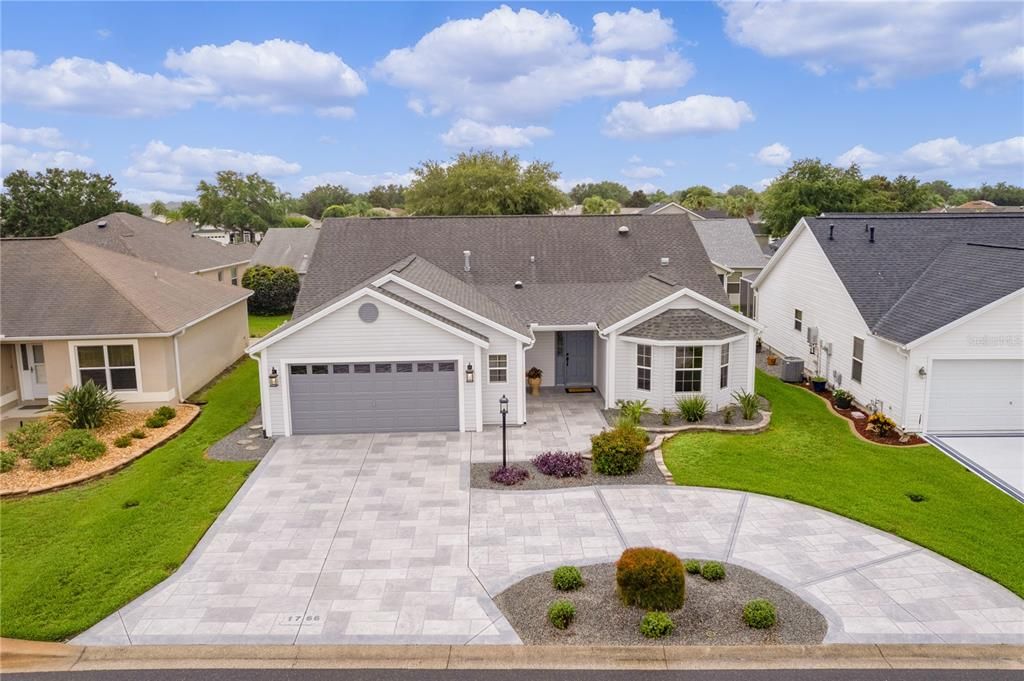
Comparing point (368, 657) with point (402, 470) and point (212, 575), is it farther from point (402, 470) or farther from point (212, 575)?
point (402, 470)

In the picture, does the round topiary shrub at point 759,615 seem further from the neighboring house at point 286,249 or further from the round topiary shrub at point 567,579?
the neighboring house at point 286,249

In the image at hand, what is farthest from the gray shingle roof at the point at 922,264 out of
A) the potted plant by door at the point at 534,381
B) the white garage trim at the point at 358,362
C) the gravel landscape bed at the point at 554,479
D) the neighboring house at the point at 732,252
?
the neighboring house at the point at 732,252

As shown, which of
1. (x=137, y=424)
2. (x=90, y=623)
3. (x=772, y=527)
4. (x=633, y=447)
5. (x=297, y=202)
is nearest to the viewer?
(x=90, y=623)

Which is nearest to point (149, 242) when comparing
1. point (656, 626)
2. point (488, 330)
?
point (488, 330)

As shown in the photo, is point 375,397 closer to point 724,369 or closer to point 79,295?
point 724,369
